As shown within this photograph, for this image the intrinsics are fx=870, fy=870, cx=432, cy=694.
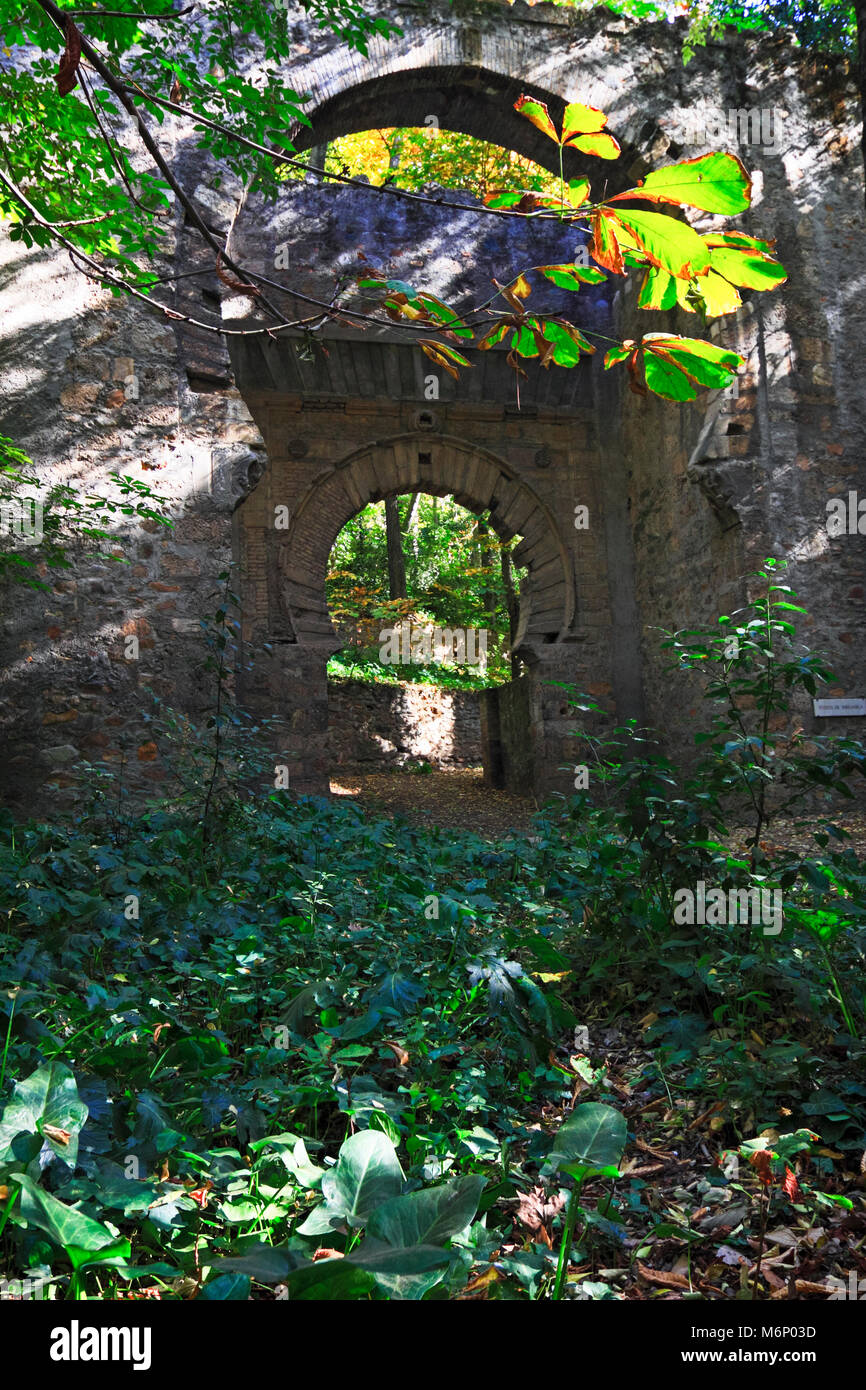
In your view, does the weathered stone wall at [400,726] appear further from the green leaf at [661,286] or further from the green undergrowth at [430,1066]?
the green leaf at [661,286]

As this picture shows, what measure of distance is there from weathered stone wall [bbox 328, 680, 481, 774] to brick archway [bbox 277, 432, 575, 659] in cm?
619

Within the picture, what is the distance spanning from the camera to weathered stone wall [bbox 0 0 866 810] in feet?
21.4

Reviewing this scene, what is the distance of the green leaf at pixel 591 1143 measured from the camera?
4.60 feet

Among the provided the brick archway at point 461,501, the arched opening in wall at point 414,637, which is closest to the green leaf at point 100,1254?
the brick archway at point 461,501

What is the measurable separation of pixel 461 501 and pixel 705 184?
904 cm

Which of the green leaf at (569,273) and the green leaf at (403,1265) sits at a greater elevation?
the green leaf at (569,273)

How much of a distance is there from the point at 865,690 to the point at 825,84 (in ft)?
18.5

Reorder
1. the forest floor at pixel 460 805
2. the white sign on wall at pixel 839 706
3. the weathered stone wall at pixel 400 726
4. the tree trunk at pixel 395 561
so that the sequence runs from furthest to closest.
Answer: the tree trunk at pixel 395 561, the weathered stone wall at pixel 400 726, the white sign on wall at pixel 839 706, the forest floor at pixel 460 805

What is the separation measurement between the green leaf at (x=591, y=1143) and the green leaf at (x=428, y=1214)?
170 millimetres

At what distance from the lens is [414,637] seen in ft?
59.6

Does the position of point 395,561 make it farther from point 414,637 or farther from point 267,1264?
point 267,1264

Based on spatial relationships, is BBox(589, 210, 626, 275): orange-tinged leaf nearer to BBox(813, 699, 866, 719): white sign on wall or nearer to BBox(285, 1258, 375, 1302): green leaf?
BBox(285, 1258, 375, 1302): green leaf

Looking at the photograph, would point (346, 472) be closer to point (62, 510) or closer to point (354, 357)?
point (354, 357)

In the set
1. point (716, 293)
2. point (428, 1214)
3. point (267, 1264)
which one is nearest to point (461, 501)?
point (716, 293)
